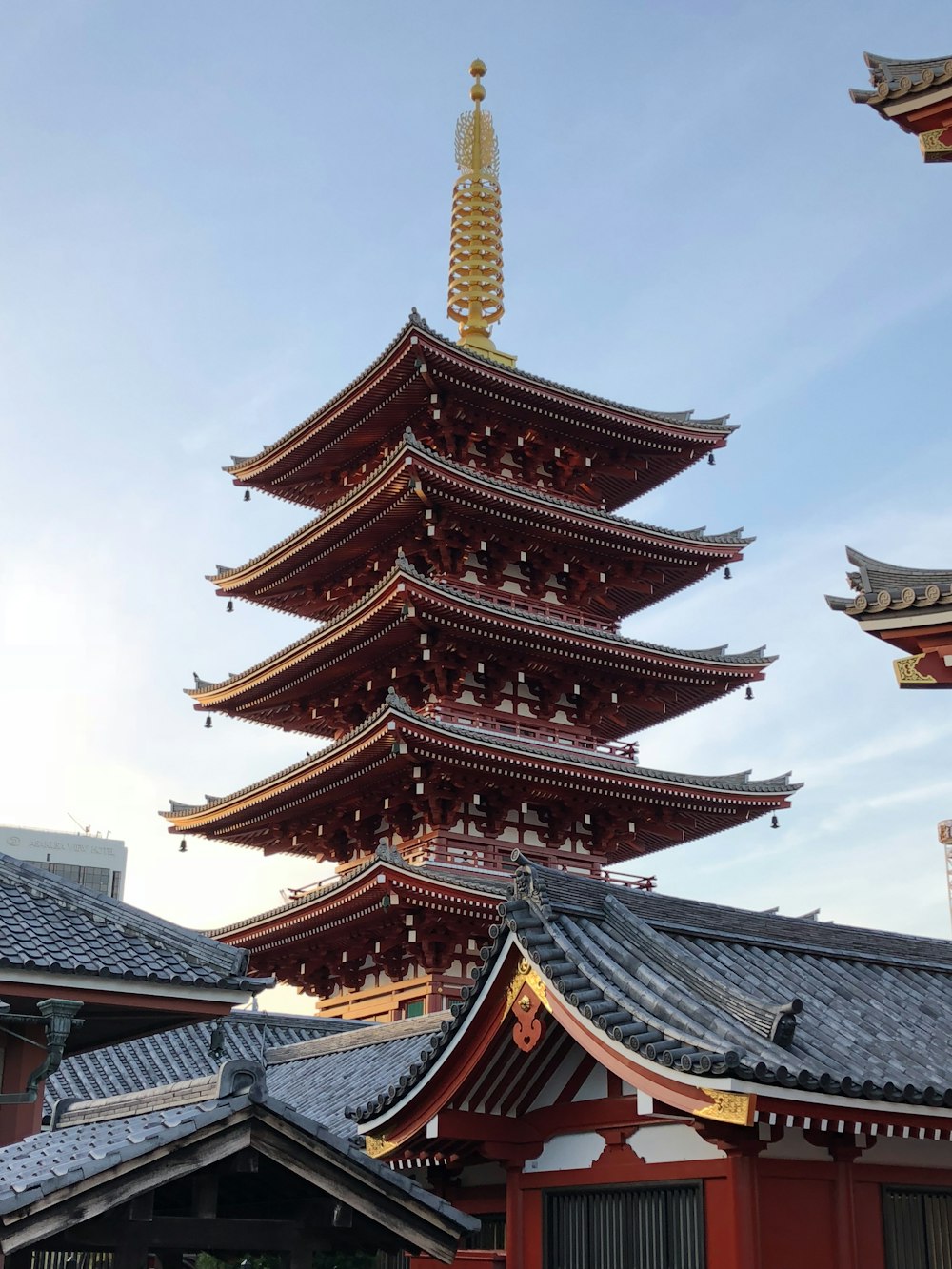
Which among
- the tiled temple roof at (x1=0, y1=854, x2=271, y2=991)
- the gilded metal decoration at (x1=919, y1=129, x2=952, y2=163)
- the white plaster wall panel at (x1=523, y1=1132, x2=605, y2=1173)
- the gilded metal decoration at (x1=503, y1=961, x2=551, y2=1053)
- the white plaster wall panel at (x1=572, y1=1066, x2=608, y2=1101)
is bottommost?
the white plaster wall panel at (x1=523, y1=1132, x2=605, y2=1173)

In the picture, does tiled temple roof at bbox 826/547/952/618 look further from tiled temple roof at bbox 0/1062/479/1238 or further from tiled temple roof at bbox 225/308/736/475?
tiled temple roof at bbox 225/308/736/475

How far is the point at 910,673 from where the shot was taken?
536 inches

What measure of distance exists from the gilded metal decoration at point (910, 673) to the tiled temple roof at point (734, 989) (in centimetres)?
315

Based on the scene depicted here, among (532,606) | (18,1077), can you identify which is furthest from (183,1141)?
(532,606)

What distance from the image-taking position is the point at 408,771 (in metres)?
30.6

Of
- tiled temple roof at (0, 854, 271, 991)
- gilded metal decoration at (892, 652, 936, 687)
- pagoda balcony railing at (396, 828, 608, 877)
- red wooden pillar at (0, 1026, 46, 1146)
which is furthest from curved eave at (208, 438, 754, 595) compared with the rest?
red wooden pillar at (0, 1026, 46, 1146)

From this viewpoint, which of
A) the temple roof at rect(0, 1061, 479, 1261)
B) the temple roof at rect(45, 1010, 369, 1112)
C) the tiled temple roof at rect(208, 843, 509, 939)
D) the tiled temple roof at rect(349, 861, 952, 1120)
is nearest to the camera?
the temple roof at rect(0, 1061, 479, 1261)

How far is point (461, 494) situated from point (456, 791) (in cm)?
648

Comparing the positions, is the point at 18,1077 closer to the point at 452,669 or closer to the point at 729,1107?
the point at 729,1107

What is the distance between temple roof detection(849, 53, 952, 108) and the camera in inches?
561

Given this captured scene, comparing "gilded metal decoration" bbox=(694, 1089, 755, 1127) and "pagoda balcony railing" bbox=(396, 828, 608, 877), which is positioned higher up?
"pagoda balcony railing" bbox=(396, 828, 608, 877)

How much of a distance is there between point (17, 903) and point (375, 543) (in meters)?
20.0

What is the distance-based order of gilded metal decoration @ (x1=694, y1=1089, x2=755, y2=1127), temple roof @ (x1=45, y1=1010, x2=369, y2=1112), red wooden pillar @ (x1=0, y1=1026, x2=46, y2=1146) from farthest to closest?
temple roof @ (x1=45, y1=1010, x2=369, y2=1112)
red wooden pillar @ (x1=0, y1=1026, x2=46, y2=1146)
gilded metal decoration @ (x1=694, y1=1089, x2=755, y2=1127)

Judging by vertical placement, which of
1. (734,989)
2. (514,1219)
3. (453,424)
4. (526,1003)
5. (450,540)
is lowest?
(514,1219)
